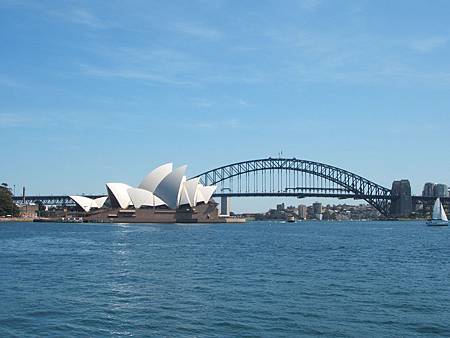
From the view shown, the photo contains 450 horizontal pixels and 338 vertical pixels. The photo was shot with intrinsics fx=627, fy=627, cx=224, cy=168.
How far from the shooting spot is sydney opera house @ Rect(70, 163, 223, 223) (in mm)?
102375

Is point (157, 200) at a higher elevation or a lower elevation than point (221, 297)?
higher

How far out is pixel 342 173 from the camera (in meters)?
151

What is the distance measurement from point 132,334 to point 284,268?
14.2 m

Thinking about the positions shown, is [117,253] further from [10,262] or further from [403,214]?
[403,214]

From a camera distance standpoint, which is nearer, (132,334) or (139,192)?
(132,334)

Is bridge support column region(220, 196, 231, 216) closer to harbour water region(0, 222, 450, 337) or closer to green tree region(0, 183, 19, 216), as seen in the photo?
green tree region(0, 183, 19, 216)

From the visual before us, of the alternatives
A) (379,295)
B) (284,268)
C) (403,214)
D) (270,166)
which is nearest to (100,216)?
(270,166)

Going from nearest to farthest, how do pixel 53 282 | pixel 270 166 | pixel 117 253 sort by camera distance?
1. pixel 53 282
2. pixel 117 253
3. pixel 270 166

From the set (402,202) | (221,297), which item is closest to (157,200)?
(402,202)

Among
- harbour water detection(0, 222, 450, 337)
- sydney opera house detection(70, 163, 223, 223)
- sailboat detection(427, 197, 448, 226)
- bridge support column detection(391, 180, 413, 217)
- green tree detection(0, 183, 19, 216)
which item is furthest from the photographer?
bridge support column detection(391, 180, 413, 217)

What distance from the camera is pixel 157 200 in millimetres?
105000

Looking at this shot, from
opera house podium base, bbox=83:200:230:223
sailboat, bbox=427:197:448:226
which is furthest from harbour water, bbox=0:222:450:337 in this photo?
sailboat, bbox=427:197:448:226

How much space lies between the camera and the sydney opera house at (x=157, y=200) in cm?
10238

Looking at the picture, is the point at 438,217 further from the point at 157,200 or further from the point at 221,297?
the point at 221,297
